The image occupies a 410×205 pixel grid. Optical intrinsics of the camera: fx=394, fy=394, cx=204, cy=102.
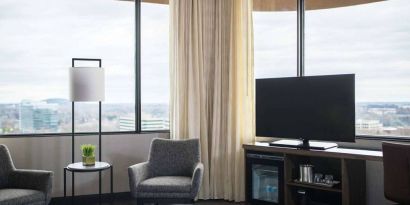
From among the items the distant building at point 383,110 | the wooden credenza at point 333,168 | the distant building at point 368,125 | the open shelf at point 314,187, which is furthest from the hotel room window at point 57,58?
the distant building at point 383,110

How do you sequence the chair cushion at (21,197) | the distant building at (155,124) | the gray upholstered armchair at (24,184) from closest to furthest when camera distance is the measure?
1. the chair cushion at (21,197)
2. the gray upholstered armchair at (24,184)
3. the distant building at (155,124)

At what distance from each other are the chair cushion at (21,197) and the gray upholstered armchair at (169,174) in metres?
0.87

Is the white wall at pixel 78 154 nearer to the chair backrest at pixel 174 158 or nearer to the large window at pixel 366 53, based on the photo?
the chair backrest at pixel 174 158

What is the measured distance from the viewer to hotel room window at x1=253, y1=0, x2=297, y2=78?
16.2 ft

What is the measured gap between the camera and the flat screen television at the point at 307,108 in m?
4.03

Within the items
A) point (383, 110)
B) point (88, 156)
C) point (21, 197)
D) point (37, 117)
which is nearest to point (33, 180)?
point (21, 197)

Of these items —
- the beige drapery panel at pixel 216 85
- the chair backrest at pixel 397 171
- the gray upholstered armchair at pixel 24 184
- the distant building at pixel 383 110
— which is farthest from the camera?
the beige drapery panel at pixel 216 85

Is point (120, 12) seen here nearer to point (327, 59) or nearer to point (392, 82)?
point (327, 59)

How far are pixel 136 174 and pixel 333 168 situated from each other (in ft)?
7.11

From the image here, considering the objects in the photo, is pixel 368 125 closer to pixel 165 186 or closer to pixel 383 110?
pixel 383 110

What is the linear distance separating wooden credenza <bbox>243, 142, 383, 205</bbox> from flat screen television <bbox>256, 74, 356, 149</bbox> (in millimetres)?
194

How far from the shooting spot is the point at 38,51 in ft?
15.3

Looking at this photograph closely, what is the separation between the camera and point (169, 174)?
14.5ft

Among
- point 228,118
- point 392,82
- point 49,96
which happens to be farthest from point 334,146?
point 49,96
